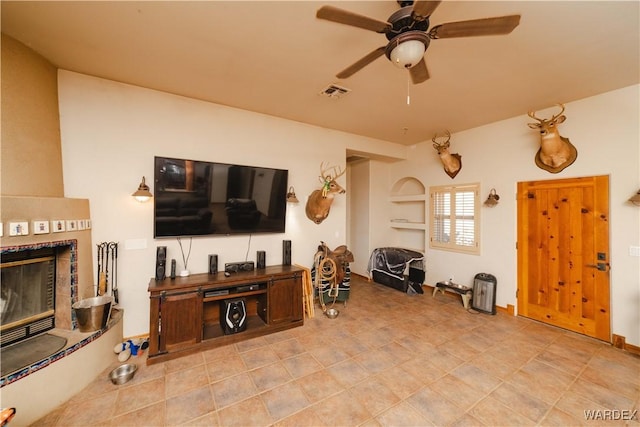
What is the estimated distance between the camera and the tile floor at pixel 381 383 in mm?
1947

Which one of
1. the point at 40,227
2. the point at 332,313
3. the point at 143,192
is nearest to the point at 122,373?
the point at 40,227

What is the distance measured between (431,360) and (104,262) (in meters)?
3.81

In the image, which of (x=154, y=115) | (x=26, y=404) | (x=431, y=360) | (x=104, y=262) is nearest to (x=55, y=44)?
(x=154, y=115)

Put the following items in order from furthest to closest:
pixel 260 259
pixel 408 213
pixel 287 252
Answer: pixel 408 213 → pixel 287 252 → pixel 260 259

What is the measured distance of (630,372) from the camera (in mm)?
2527

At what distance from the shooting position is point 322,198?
398cm

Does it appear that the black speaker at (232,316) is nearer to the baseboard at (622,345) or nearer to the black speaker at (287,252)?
the black speaker at (287,252)

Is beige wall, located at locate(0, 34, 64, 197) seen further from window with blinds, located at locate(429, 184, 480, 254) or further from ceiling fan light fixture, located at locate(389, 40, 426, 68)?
window with blinds, located at locate(429, 184, 480, 254)

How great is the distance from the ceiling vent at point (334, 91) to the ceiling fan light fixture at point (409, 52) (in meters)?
1.43

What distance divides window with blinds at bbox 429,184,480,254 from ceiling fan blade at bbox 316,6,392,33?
12.2 feet

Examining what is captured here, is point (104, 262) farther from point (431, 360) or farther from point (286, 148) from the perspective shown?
point (431, 360)

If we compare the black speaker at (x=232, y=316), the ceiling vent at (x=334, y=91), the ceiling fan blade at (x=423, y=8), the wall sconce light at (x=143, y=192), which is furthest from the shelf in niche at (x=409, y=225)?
the wall sconce light at (x=143, y=192)

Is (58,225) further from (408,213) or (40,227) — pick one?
(408,213)

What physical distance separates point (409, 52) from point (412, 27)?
0.15 m
